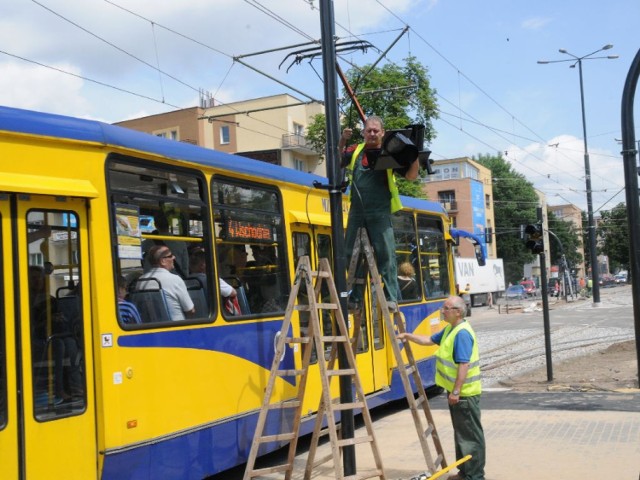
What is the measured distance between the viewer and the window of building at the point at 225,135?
50375 millimetres

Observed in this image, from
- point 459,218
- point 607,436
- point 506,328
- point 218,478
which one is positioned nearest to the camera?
point 218,478

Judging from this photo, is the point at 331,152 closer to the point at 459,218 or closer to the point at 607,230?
the point at 459,218

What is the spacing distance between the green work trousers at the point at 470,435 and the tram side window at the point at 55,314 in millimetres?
3224

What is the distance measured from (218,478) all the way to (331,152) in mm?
3470

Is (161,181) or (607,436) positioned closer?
(161,181)

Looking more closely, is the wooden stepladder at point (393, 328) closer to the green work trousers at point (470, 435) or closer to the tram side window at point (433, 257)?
the green work trousers at point (470, 435)

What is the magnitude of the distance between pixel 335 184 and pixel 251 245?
133 cm

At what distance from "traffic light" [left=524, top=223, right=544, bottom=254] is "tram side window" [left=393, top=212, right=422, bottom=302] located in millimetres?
3164

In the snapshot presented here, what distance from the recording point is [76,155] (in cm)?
543

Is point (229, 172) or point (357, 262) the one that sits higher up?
point (229, 172)

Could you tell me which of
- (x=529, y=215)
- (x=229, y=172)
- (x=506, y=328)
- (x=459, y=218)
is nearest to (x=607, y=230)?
(x=529, y=215)

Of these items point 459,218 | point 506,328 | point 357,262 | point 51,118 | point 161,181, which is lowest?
point 506,328

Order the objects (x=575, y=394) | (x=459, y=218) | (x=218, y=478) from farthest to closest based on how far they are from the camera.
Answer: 1. (x=459, y=218)
2. (x=575, y=394)
3. (x=218, y=478)

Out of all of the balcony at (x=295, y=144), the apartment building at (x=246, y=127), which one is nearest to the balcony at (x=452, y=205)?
the apartment building at (x=246, y=127)
